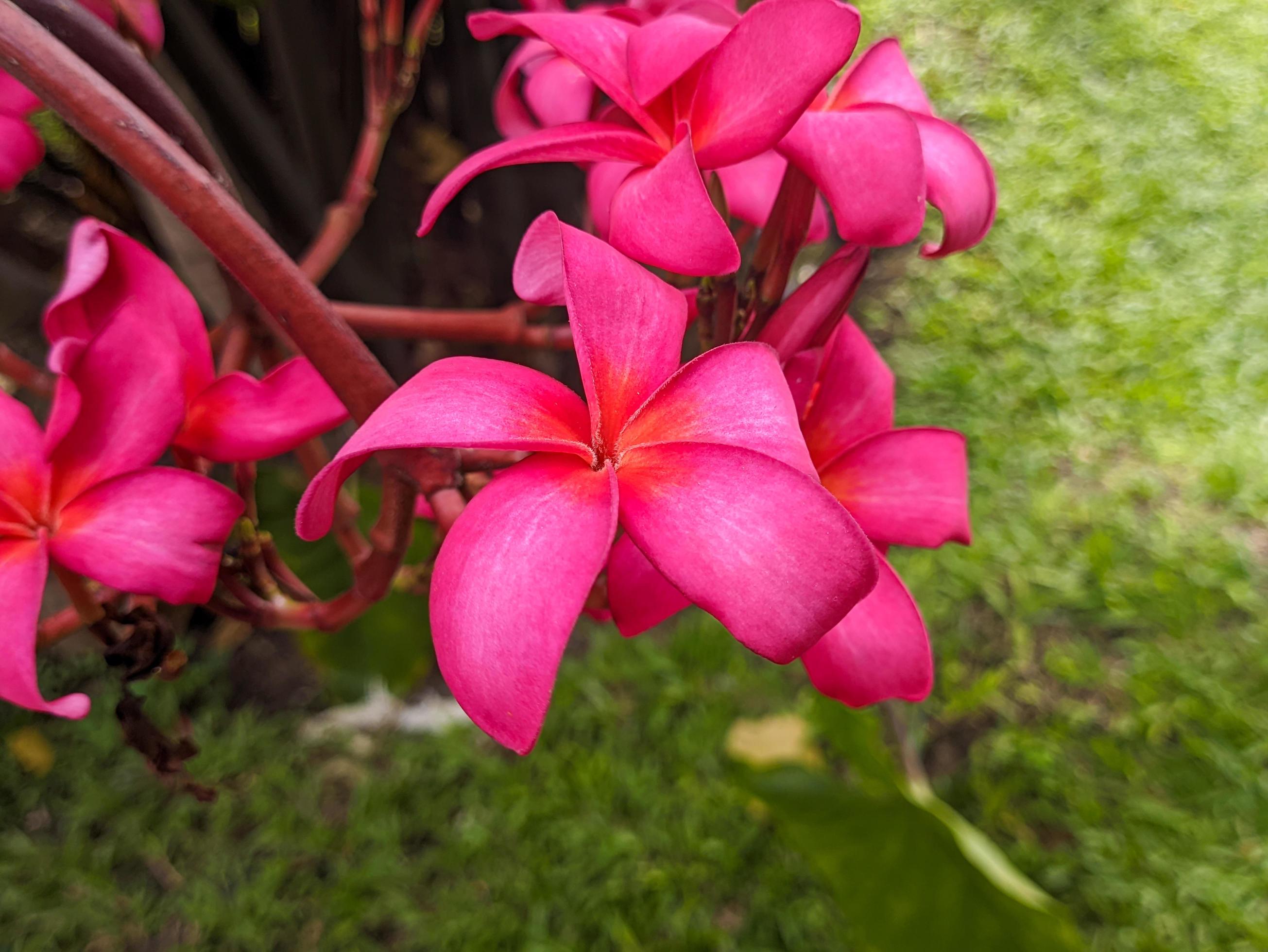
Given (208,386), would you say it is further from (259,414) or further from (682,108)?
(682,108)

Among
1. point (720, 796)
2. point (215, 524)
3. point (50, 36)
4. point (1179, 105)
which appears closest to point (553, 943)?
point (720, 796)

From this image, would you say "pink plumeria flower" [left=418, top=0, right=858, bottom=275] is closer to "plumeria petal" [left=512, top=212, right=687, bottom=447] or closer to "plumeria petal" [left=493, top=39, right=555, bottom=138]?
"plumeria petal" [left=512, top=212, right=687, bottom=447]

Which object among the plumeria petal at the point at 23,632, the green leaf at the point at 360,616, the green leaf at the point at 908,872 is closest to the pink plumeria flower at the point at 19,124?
the plumeria petal at the point at 23,632

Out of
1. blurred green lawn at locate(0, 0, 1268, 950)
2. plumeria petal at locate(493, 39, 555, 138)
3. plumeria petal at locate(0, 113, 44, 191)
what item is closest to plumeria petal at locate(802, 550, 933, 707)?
plumeria petal at locate(493, 39, 555, 138)

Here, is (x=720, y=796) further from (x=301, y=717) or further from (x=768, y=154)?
(x=768, y=154)

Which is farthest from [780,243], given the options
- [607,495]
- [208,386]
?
[208,386]

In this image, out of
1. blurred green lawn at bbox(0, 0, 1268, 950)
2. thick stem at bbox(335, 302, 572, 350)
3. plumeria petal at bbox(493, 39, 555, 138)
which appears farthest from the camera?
blurred green lawn at bbox(0, 0, 1268, 950)
